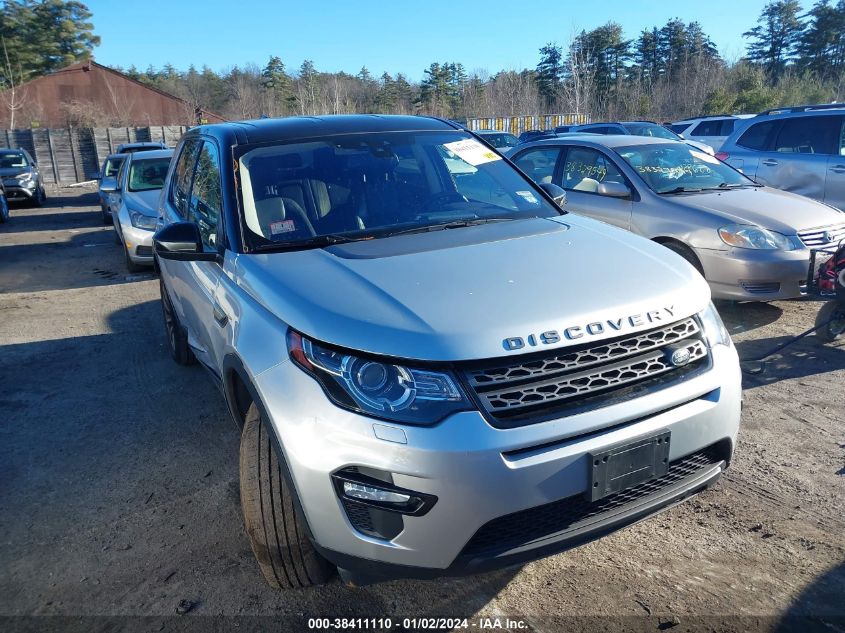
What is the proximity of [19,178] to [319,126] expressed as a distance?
62.5 feet

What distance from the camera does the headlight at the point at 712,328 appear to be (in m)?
2.52

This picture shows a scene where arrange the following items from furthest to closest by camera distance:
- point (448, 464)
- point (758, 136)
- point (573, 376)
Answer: point (758, 136) → point (573, 376) → point (448, 464)

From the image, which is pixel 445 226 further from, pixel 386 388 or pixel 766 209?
pixel 766 209

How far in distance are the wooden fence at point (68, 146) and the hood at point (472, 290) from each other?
1143 inches

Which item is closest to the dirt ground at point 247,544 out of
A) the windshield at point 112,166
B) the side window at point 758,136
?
the side window at point 758,136

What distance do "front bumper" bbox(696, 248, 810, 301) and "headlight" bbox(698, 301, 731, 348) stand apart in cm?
311

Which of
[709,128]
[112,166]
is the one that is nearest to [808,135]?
[709,128]

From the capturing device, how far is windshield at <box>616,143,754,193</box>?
6.36m

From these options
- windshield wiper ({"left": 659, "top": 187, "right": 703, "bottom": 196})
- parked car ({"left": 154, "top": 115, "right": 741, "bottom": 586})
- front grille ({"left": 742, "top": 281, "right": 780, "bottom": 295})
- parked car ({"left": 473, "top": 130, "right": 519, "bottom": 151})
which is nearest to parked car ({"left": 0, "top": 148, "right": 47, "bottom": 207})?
parked car ({"left": 473, "top": 130, "right": 519, "bottom": 151})

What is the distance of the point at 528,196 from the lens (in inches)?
145

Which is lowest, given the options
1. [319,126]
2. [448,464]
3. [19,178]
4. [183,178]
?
[19,178]

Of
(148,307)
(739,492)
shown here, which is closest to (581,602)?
(739,492)

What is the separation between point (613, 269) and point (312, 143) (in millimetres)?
1834

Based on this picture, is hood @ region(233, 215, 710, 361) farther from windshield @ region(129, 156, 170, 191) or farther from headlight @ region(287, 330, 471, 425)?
windshield @ region(129, 156, 170, 191)
